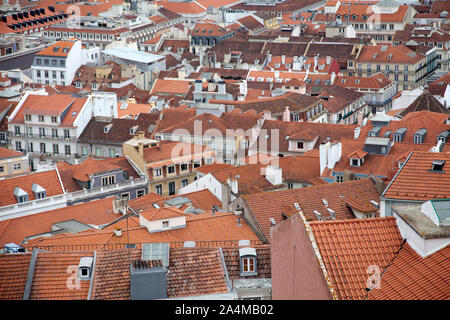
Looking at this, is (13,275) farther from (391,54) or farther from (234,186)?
(391,54)

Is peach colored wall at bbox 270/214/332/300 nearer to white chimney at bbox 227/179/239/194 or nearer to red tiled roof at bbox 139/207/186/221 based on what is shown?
red tiled roof at bbox 139/207/186/221

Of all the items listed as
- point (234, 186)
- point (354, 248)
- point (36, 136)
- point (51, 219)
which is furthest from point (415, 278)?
point (36, 136)

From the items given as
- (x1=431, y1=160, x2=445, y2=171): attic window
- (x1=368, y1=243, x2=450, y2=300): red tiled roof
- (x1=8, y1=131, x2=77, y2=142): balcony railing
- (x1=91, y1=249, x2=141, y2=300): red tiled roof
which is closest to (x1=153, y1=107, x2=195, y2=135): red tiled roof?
(x1=8, y1=131, x2=77, y2=142): balcony railing

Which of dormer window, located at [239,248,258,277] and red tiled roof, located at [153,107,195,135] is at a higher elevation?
dormer window, located at [239,248,258,277]

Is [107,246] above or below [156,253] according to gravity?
below

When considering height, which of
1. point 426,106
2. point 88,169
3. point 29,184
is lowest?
point 88,169
